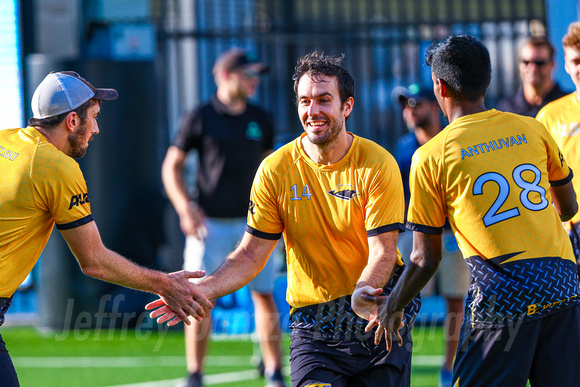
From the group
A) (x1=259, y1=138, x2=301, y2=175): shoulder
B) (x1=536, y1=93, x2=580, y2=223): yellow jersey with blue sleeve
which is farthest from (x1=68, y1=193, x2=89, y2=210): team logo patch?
(x1=536, y1=93, x2=580, y2=223): yellow jersey with blue sleeve

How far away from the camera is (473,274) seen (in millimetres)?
3830

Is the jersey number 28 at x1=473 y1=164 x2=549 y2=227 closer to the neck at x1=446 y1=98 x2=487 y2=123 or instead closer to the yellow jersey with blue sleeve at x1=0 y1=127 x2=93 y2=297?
the neck at x1=446 y1=98 x2=487 y2=123

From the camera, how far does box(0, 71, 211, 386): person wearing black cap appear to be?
3932mm

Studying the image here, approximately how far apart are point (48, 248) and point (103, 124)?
67.3 inches

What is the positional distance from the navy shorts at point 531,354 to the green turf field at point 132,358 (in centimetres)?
343

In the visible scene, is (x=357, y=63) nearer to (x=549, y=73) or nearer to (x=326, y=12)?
(x=326, y=12)

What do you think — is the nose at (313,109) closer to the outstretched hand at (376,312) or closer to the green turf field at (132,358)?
the outstretched hand at (376,312)

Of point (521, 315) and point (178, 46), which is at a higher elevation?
point (178, 46)

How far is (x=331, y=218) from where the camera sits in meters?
4.19

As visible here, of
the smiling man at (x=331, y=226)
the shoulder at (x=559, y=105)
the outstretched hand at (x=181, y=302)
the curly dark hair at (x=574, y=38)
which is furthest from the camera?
the shoulder at (x=559, y=105)

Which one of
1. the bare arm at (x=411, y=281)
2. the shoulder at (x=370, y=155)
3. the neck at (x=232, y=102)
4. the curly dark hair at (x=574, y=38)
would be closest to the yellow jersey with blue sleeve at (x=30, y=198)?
the shoulder at (x=370, y=155)

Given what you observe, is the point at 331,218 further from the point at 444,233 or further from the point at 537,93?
the point at 537,93

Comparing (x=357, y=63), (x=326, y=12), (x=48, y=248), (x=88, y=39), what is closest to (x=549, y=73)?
(x=357, y=63)

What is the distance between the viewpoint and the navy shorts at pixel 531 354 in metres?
3.65
